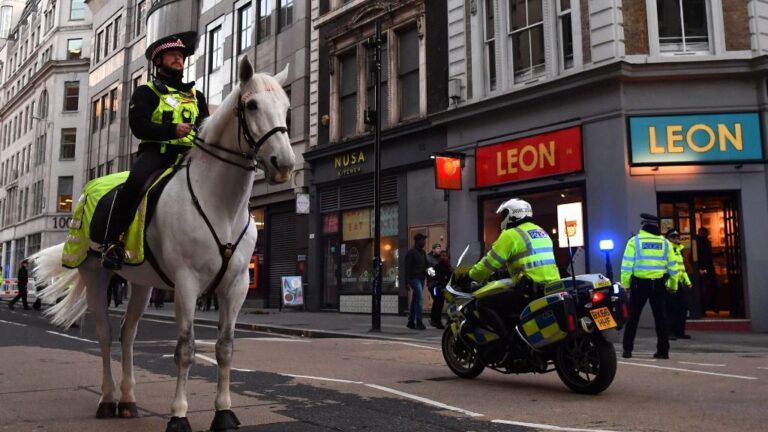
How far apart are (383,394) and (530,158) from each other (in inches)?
454

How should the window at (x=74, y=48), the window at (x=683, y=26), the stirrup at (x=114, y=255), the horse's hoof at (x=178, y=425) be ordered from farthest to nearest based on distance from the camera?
the window at (x=74, y=48) → the window at (x=683, y=26) → the stirrup at (x=114, y=255) → the horse's hoof at (x=178, y=425)

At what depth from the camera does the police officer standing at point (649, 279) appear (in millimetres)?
9383

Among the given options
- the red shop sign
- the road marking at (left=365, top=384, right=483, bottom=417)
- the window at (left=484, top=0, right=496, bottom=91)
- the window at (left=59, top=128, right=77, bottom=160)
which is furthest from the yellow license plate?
the window at (left=59, top=128, right=77, bottom=160)

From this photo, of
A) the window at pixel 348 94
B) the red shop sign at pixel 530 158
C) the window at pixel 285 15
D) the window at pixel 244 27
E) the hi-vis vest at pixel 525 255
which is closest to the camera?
the hi-vis vest at pixel 525 255

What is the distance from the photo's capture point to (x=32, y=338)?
12117mm

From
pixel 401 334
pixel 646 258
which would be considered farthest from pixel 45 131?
pixel 646 258

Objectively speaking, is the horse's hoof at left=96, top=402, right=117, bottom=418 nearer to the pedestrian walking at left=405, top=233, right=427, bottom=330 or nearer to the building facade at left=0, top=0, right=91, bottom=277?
the pedestrian walking at left=405, top=233, right=427, bottom=330

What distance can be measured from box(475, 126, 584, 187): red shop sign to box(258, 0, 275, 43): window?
522 inches

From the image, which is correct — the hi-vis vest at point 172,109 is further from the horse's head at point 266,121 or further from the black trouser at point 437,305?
the black trouser at point 437,305

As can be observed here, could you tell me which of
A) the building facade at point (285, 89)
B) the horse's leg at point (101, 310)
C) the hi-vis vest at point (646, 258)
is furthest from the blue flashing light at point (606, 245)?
the building facade at point (285, 89)

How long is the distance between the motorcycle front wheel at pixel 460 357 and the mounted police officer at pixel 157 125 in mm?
3793

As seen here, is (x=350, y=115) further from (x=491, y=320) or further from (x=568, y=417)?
(x=568, y=417)

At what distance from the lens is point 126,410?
16.4ft

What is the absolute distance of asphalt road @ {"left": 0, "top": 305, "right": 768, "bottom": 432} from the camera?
4.89 metres
